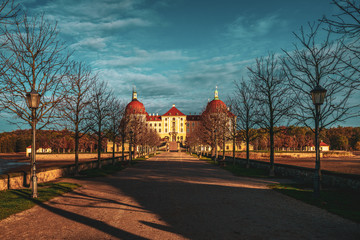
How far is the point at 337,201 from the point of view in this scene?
10.6m

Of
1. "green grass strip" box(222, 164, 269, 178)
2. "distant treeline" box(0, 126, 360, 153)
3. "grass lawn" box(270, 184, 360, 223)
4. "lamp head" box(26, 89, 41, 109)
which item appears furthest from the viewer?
"distant treeline" box(0, 126, 360, 153)

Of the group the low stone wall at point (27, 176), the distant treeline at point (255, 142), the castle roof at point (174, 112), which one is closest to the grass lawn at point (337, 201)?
the low stone wall at point (27, 176)

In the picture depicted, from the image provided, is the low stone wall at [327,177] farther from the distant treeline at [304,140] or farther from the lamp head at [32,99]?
the distant treeline at [304,140]

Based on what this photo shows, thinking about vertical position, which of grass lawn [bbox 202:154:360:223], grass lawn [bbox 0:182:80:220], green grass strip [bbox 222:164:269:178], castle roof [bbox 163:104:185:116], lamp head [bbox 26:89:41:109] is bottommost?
green grass strip [bbox 222:164:269:178]

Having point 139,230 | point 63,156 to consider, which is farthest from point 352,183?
point 63,156

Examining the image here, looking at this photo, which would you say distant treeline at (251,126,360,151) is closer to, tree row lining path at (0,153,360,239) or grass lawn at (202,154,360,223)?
grass lawn at (202,154,360,223)

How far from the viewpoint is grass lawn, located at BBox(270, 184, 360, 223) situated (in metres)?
8.73

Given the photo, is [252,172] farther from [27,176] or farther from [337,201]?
[27,176]

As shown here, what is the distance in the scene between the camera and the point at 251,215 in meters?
8.57

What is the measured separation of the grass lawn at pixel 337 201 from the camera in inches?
344

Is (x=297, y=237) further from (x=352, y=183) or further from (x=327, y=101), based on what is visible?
(x=327, y=101)

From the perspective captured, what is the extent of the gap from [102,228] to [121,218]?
43.0 inches

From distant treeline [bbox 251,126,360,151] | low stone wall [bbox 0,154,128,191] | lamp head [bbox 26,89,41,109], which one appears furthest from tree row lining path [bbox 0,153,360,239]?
distant treeline [bbox 251,126,360,151]

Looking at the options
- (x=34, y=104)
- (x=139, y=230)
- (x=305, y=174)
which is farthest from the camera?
(x=305, y=174)
